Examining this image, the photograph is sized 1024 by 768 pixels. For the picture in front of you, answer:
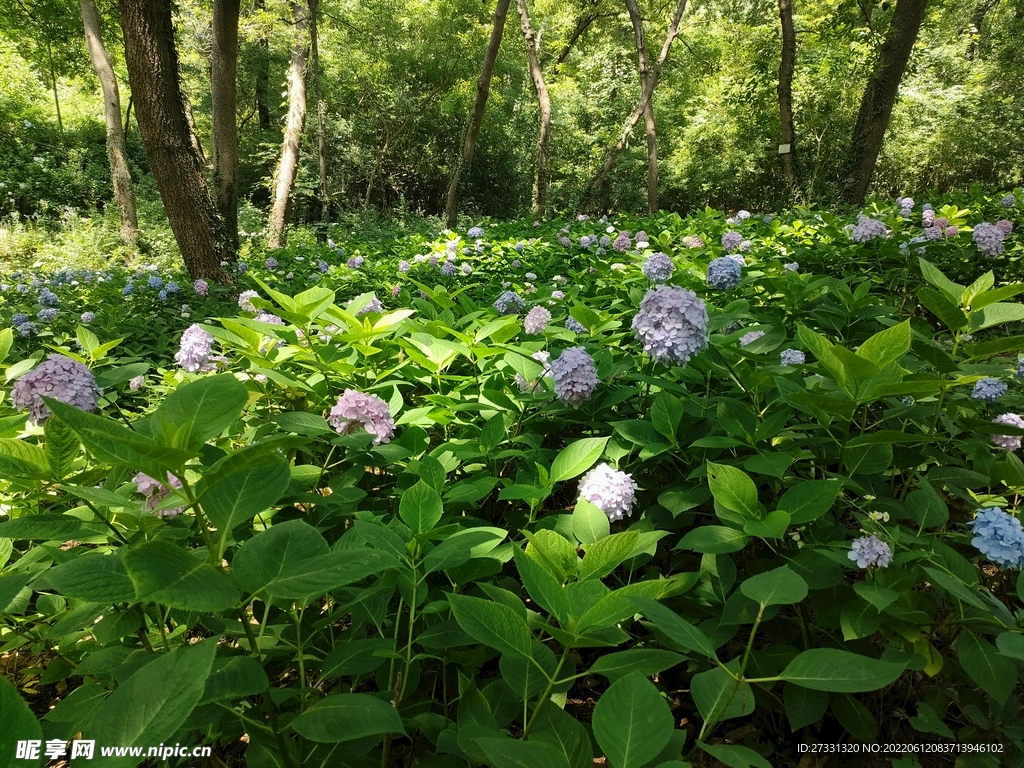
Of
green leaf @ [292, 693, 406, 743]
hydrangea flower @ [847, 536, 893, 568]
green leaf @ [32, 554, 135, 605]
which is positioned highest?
green leaf @ [32, 554, 135, 605]

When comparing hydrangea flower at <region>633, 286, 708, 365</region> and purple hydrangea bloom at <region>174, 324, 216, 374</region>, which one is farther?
purple hydrangea bloom at <region>174, 324, 216, 374</region>

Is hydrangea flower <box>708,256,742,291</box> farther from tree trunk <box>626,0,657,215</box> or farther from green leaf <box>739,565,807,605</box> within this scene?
tree trunk <box>626,0,657,215</box>

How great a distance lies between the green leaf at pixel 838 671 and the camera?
73 centimetres

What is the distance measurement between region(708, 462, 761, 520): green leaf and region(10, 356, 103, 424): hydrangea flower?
1.40 metres

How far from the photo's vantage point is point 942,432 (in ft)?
4.73

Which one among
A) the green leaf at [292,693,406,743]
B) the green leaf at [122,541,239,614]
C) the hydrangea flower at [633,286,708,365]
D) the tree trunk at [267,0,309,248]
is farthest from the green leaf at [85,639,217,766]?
the tree trunk at [267,0,309,248]

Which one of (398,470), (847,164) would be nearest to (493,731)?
(398,470)

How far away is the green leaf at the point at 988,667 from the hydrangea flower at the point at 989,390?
0.85 meters

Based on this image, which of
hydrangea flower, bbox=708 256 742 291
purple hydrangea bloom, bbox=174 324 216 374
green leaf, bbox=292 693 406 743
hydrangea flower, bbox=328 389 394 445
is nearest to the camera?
green leaf, bbox=292 693 406 743

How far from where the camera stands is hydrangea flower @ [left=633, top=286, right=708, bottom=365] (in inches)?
55.2

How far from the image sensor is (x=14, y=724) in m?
0.48

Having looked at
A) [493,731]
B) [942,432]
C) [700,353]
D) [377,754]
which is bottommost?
[377,754]

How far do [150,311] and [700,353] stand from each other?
13.4 feet

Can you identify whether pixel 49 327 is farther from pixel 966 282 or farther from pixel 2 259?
pixel 2 259
